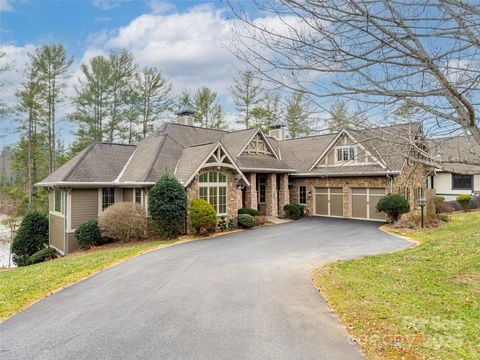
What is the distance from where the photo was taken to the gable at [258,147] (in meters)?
21.1

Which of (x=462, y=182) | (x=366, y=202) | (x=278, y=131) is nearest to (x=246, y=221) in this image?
(x=366, y=202)

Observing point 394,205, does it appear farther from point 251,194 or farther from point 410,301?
point 410,301

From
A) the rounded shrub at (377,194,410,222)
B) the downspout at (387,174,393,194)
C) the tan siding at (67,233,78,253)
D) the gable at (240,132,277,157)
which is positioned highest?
the gable at (240,132,277,157)

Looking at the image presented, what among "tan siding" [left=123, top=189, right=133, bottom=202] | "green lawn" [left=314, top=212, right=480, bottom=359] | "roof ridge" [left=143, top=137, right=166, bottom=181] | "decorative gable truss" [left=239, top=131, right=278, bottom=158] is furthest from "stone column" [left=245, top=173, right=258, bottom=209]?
"green lawn" [left=314, top=212, right=480, bottom=359]

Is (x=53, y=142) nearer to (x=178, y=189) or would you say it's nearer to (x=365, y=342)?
(x=178, y=189)

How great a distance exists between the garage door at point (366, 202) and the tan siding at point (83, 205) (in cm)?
1529

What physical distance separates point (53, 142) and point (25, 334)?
86.5 feet

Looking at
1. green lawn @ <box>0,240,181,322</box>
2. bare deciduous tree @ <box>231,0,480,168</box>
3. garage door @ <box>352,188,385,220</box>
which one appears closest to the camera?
bare deciduous tree @ <box>231,0,480,168</box>

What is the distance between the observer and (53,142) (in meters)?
27.5

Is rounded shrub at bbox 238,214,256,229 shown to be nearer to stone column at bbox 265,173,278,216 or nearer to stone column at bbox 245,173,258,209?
stone column at bbox 245,173,258,209

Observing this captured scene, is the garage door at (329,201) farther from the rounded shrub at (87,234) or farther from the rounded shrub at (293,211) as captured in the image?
the rounded shrub at (87,234)

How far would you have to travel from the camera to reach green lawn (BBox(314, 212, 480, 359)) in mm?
4387

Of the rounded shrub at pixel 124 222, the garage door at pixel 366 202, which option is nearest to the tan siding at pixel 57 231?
the rounded shrub at pixel 124 222

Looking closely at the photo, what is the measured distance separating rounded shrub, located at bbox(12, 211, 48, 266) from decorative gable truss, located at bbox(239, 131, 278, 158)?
41.1ft
